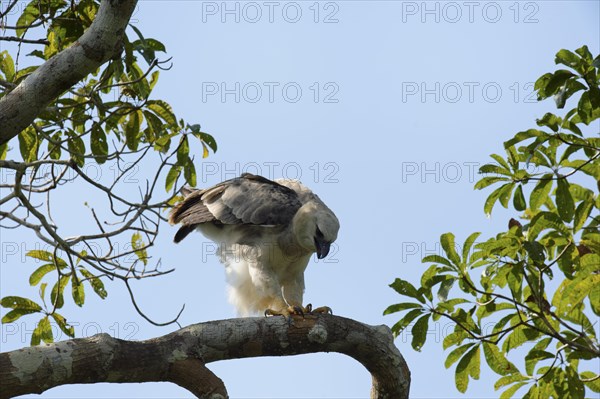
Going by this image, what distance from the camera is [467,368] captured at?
510 cm

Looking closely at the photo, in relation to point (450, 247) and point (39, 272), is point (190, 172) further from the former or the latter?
point (450, 247)

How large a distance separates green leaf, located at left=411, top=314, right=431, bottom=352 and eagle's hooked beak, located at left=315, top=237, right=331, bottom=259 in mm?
1264

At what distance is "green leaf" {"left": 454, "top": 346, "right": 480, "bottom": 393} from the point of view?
5074 mm

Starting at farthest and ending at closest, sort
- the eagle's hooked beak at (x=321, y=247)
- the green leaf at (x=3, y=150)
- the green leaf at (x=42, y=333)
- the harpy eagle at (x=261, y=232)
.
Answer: the harpy eagle at (x=261, y=232)
the eagle's hooked beak at (x=321, y=247)
the green leaf at (x=3, y=150)
the green leaf at (x=42, y=333)

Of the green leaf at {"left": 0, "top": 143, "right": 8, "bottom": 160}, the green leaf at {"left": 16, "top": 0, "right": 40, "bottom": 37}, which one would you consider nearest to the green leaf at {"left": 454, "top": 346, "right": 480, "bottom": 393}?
the green leaf at {"left": 0, "top": 143, "right": 8, "bottom": 160}

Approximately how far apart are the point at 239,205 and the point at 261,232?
29 centimetres

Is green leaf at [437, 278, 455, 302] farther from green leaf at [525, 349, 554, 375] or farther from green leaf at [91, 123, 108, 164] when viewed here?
green leaf at [91, 123, 108, 164]

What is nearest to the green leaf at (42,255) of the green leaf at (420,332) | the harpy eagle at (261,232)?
the harpy eagle at (261,232)

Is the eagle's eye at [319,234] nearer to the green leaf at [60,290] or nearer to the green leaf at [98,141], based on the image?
the green leaf at [98,141]

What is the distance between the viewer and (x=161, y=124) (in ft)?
16.8

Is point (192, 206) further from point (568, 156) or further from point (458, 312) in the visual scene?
point (568, 156)

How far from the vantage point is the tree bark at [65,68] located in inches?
147

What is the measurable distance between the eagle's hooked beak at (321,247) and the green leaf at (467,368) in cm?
143

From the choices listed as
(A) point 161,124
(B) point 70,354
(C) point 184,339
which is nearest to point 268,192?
(A) point 161,124
